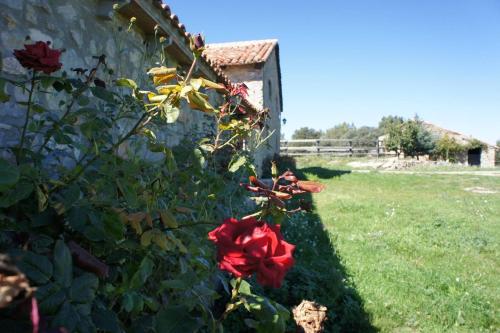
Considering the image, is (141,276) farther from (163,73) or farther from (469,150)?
(469,150)

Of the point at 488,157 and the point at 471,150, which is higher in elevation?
the point at 471,150

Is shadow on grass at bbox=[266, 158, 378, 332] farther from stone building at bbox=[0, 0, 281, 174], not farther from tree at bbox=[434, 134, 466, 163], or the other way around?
tree at bbox=[434, 134, 466, 163]

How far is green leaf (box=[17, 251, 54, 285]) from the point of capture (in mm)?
735

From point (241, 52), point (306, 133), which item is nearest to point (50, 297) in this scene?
point (241, 52)

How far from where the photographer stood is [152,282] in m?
1.57

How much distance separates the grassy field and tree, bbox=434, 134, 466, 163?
23.7 m

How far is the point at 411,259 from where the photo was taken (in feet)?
16.6

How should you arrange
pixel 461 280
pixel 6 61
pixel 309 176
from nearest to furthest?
pixel 6 61, pixel 461 280, pixel 309 176

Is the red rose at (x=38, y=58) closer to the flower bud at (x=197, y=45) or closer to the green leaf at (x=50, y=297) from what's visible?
the flower bud at (x=197, y=45)

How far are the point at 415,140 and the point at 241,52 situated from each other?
70.5 ft

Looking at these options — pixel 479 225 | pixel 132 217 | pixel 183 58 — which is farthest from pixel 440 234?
pixel 132 217

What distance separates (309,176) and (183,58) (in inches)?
384

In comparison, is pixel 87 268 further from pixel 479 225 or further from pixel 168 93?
pixel 479 225

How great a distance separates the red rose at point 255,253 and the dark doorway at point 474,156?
38.1m
